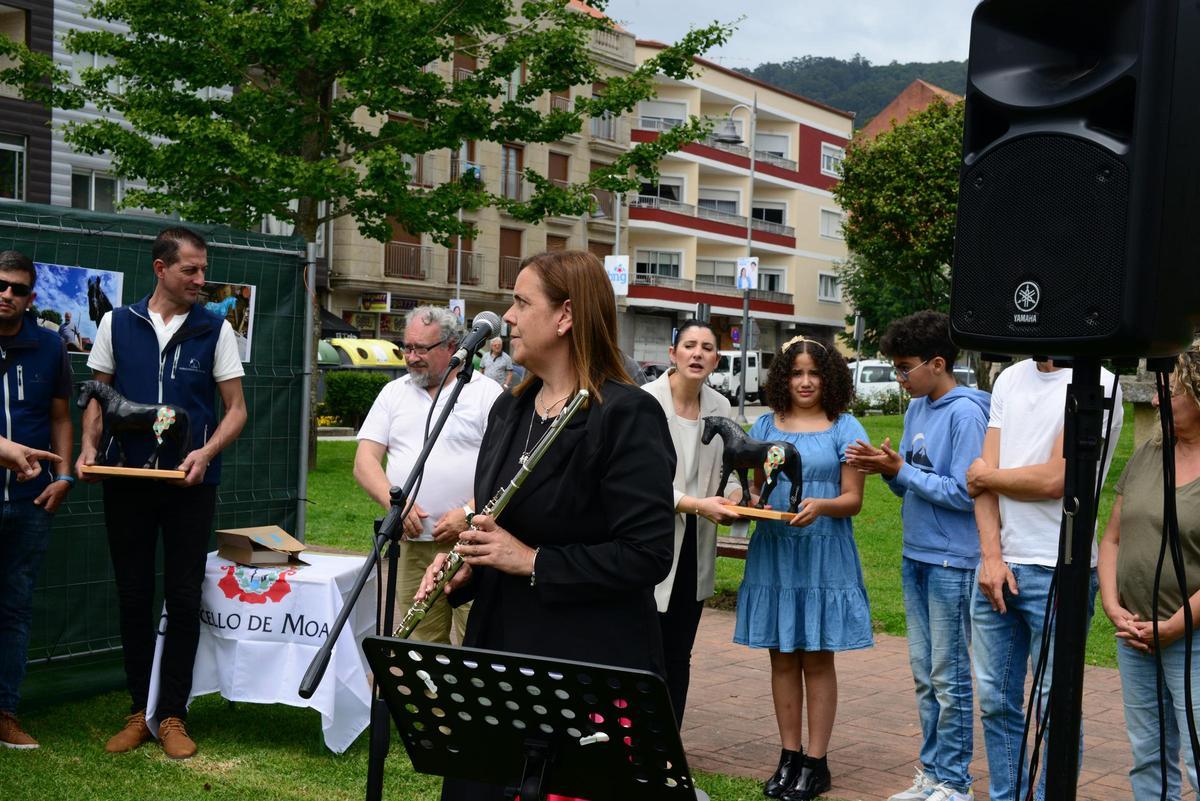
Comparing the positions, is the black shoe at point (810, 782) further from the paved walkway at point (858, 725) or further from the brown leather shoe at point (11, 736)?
the brown leather shoe at point (11, 736)

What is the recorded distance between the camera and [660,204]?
5569cm

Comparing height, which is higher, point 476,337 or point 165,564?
point 476,337

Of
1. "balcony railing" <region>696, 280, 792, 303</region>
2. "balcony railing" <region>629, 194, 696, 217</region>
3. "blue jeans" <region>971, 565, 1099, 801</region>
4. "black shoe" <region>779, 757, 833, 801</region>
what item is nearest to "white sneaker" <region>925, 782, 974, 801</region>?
"blue jeans" <region>971, 565, 1099, 801</region>

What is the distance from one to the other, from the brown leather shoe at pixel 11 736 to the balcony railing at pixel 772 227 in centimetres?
5721

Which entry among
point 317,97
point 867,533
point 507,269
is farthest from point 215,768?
point 507,269

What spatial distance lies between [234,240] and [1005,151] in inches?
204

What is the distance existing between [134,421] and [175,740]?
4.85ft

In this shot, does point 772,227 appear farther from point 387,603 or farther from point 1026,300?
point 1026,300

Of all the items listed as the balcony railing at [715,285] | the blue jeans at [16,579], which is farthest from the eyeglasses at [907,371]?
the balcony railing at [715,285]

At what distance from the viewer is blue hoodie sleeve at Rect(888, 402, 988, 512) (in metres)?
5.12

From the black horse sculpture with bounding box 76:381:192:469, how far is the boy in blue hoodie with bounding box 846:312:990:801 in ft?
9.81

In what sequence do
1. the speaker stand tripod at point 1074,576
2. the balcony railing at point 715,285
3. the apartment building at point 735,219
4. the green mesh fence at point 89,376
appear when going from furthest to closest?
the balcony railing at point 715,285
the apartment building at point 735,219
the green mesh fence at point 89,376
the speaker stand tripod at point 1074,576

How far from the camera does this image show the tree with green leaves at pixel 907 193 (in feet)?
110

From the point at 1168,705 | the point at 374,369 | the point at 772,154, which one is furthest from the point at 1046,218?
the point at 772,154
